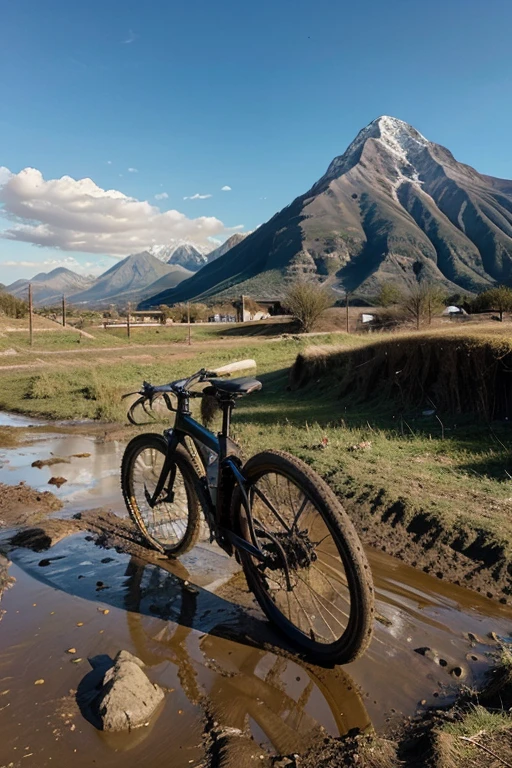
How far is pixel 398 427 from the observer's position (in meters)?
9.94

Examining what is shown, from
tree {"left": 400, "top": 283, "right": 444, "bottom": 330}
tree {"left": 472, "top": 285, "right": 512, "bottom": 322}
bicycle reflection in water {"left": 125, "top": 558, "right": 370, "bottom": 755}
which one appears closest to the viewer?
bicycle reflection in water {"left": 125, "top": 558, "right": 370, "bottom": 755}

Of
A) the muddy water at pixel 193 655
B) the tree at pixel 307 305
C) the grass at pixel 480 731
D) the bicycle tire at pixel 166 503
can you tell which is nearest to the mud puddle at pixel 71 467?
the bicycle tire at pixel 166 503

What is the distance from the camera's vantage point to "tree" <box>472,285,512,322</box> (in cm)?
4794

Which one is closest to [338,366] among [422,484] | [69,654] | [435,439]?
[435,439]

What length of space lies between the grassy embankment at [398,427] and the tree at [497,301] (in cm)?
3499

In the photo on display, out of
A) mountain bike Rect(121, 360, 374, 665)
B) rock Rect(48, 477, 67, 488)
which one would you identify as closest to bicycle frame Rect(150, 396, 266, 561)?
mountain bike Rect(121, 360, 374, 665)

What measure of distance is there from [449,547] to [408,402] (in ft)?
21.7

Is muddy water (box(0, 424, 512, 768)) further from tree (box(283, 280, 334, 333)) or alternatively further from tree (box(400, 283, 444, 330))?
tree (box(283, 280, 334, 333))

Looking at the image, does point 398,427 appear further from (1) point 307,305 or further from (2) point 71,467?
(1) point 307,305

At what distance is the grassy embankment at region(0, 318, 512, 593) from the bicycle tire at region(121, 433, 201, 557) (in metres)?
1.93

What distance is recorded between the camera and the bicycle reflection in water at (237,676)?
2.81m

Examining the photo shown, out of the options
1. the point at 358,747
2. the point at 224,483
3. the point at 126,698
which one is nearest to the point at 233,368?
the point at 224,483

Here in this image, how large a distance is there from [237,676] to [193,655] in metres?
0.35

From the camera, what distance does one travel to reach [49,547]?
Answer: 16.6 ft
